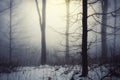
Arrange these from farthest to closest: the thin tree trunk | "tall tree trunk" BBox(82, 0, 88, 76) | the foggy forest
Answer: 1. the thin tree trunk
2. the foggy forest
3. "tall tree trunk" BBox(82, 0, 88, 76)

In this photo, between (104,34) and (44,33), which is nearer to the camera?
(44,33)

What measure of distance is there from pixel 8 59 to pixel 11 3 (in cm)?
298

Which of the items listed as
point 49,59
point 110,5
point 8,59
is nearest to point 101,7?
point 110,5

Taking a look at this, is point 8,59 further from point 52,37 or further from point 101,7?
point 101,7

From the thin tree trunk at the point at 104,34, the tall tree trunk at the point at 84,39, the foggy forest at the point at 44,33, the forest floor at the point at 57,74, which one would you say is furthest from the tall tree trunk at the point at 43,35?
the tall tree trunk at the point at 84,39

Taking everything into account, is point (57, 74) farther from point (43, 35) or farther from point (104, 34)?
point (104, 34)

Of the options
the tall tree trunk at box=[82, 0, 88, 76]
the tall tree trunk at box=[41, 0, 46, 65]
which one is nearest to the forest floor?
the tall tree trunk at box=[82, 0, 88, 76]

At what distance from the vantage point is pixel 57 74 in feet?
32.8

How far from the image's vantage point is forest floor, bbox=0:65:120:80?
928cm

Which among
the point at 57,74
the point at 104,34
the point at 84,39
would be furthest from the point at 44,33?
the point at 84,39

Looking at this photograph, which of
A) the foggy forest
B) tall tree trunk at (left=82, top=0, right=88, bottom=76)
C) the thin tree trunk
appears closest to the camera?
tall tree trunk at (left=82, top=0, right=88, bottom=76)

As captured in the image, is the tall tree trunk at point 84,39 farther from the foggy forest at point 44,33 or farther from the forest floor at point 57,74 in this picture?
the foggy forest at point 44,33

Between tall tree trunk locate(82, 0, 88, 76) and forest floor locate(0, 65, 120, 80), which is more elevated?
tall tree trunk locate(82, 0, 88, 76)

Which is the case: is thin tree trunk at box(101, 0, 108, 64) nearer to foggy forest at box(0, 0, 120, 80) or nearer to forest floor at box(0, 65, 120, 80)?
foggy forest at box(0, 0, 120, 80)
